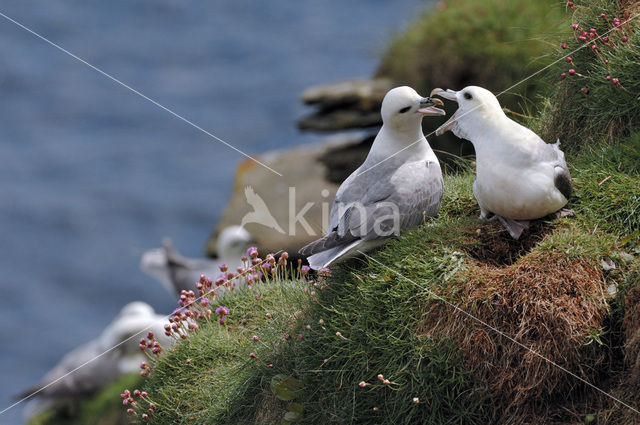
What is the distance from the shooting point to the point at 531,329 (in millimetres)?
3420

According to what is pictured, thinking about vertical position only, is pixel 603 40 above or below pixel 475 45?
below

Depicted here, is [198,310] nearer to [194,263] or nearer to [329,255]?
[329,255]

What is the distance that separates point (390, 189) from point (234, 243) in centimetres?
424

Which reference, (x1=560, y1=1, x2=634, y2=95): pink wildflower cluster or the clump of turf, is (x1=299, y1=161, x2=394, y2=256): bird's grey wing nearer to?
the clump of turf

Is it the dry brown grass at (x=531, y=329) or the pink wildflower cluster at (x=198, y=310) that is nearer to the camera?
the dry brown grass at (x=531, y=329)

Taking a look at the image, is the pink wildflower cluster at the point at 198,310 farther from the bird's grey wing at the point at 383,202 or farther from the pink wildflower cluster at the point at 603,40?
the pink wildflower cluster at the point at 603,40

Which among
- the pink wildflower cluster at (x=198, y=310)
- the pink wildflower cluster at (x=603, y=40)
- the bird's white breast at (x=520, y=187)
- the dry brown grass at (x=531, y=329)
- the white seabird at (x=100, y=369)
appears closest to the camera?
the dry brown grass at (x=531, y=329)

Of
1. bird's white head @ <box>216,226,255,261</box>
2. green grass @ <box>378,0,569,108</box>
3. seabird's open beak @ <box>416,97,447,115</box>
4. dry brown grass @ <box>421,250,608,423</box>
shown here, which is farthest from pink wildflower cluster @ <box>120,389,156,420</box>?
green grass @ <box>378,0,569,108</box>

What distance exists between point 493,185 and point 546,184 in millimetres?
233

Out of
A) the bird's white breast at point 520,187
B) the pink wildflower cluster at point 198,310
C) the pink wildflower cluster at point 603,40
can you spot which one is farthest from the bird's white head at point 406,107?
the pink wildflower cluster at point 603,40

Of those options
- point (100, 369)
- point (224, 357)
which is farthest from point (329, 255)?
point (100, 369)

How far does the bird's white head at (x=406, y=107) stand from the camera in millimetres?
3949

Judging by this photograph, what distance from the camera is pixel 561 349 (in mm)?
3393

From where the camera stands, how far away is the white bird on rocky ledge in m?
3.71
